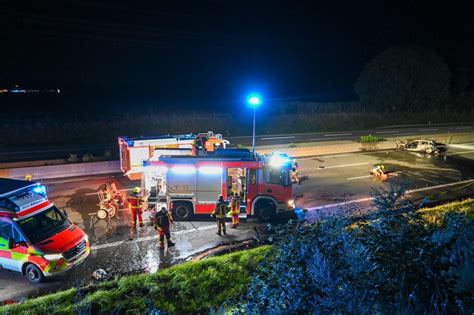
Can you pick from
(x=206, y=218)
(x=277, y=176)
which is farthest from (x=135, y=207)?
(x=277, y=176)

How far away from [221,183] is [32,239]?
19.9ft

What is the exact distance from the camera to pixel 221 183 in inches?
505

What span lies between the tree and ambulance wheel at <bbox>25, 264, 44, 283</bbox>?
46967 mm

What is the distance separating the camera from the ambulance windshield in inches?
350

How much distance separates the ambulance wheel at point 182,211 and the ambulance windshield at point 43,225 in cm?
392

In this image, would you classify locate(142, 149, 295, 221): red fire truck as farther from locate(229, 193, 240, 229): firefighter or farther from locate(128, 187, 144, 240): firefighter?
locate(128, 187, 144, 240): firefighter

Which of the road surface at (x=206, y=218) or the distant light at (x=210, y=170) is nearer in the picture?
the road surface at (x=206, y=218)

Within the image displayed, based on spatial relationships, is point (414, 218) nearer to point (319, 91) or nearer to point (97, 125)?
point (97, 125)

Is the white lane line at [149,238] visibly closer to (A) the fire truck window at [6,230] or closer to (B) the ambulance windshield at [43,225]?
(B) the ambulance windshield at [43,225]

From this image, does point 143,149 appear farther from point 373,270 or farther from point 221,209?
point 373,270

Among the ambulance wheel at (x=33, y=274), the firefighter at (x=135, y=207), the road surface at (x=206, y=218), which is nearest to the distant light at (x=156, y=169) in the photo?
the firefighter at (x=135, y=207)

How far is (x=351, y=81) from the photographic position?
72188 mm

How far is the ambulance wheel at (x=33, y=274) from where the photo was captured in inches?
342

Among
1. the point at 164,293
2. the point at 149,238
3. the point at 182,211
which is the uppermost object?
the point at 182,211
